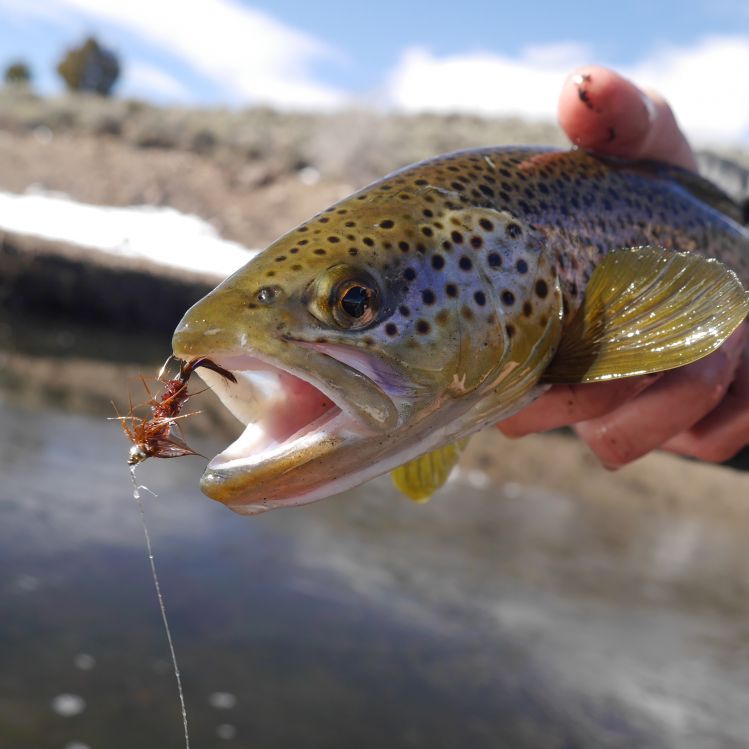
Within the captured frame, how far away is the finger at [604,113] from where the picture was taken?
126 inches

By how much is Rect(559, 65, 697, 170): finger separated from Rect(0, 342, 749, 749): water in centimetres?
436

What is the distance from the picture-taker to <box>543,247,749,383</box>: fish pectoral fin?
2.36 m

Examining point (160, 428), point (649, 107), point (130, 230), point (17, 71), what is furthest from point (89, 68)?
point (160, 428)

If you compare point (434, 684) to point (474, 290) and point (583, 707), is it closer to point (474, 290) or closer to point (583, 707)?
point (583, 707)

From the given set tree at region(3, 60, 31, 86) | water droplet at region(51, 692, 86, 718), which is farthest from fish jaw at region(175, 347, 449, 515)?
tree at region(3, 60, 31, 86)

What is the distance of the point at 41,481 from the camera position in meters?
8.91

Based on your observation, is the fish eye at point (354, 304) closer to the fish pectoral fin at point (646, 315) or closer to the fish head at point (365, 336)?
the fish head at point (365, 336)

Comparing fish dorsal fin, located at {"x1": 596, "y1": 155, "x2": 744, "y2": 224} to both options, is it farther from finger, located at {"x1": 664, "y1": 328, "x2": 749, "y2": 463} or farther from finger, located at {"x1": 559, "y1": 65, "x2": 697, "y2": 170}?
finger, located at {"x1": 664, "y1": 328, "x2": 749, "y2": 463}

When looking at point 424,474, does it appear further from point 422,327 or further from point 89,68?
point 89,68

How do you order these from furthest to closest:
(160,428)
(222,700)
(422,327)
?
(222,700), (160,428), (422,327)

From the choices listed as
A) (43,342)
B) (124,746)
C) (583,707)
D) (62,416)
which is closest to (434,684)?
(583,707)

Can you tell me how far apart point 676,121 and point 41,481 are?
758cm

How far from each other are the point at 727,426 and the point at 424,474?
1.59m

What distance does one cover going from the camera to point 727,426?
362cm
